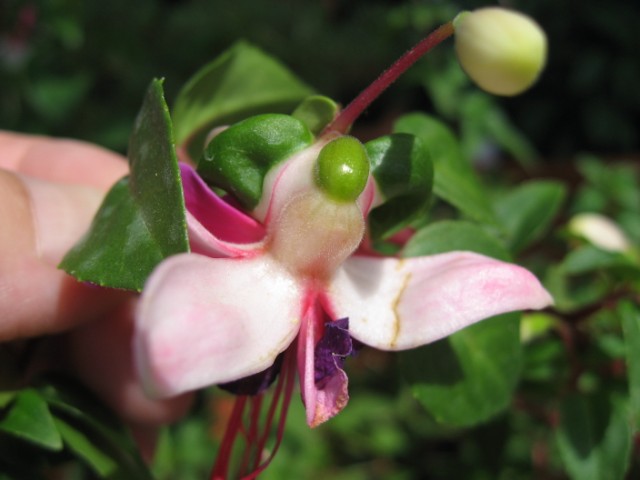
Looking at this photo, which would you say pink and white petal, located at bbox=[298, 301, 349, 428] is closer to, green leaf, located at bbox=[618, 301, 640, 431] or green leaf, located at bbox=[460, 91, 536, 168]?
green leaf, located at bbox=[618, 301, 640, 431]

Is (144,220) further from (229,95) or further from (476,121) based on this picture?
(476,121)

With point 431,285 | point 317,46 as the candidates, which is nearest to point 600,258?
point 431,285

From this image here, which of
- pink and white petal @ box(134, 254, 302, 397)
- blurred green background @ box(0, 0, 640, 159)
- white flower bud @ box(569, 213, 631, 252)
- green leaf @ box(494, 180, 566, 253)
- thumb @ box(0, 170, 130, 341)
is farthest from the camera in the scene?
blurred green background @ box(0, 0, 640, 159)

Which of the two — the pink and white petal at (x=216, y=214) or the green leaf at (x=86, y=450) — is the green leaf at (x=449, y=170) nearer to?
the pink and white petal at (x=216, y=214)

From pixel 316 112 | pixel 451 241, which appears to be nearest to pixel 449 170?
pixel 451 241

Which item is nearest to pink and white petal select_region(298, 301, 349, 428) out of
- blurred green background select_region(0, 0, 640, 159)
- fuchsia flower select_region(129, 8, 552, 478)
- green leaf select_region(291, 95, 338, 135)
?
fuchsia flower select_region(129, 8, 552, 478)

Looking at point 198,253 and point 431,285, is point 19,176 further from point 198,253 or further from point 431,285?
point 431,285

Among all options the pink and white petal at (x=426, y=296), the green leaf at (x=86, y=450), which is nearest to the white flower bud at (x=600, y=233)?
the pink and white petal at (x=426, y=296)
